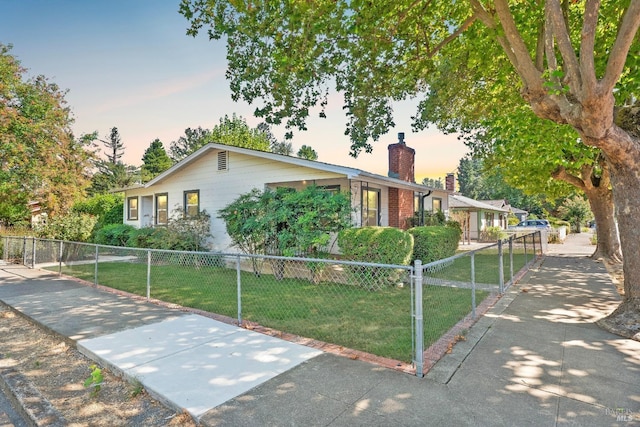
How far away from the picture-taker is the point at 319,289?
8039 mm

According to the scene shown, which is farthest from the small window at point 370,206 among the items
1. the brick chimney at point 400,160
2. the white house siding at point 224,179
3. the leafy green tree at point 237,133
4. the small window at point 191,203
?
the leafy green tree at point 237,133

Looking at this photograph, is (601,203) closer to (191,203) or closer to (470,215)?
(470,215)

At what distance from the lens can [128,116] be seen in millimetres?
14547

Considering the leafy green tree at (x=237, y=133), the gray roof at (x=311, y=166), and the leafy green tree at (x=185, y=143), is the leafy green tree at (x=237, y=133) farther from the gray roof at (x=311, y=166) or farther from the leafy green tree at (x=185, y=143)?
the leafy green tree at (x=185, y=143)

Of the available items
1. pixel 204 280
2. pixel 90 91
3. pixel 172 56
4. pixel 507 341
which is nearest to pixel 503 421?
pixel 507 341

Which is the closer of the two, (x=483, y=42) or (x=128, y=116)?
(x=483, y=42)

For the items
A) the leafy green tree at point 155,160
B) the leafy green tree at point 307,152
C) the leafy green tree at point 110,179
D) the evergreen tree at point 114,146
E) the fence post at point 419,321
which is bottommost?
the fence post at point 419,321

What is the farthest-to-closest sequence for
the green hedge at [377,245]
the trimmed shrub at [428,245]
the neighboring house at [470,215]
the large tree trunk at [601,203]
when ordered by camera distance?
the neighboring house at [470,215] → the large tree trunk at [601,203] → the trimmed shrub at [428,245] → the green hedge at [377,245]

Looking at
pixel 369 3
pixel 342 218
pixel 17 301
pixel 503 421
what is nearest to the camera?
pixel 503 421

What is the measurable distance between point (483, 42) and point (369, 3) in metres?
4.18

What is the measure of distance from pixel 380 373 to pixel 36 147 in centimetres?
1828

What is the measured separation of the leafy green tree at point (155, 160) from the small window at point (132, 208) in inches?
1145

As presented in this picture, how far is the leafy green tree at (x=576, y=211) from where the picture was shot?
40094mm

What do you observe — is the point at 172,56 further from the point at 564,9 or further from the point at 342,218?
the point at 564,9
